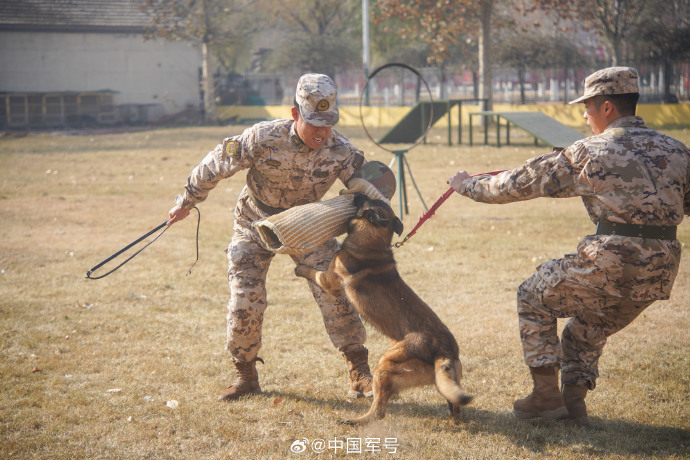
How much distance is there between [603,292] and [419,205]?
7937mm

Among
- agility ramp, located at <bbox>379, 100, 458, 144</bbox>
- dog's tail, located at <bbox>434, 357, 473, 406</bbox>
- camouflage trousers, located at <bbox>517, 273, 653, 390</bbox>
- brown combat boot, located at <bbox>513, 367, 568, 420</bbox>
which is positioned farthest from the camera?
agility ramp, located at <bbox>379, 100, 458, 144</bbox>

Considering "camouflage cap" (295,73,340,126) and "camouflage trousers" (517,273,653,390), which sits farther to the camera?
"camouflage cap" (295,73,340,126)

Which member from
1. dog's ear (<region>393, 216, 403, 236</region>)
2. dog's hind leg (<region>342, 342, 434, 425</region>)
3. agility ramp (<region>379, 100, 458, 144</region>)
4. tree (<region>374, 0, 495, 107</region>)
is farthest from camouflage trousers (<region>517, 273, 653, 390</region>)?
tree (<region>374, 0, 495, 107</region>)

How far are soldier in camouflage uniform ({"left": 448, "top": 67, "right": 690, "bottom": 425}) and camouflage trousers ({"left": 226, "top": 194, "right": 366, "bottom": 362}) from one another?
1.26 m

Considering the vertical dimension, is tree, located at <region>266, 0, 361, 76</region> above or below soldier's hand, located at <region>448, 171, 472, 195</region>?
above

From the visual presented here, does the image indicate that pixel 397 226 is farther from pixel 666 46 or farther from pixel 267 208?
pixel 666 46

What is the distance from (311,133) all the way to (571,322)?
2056 mm

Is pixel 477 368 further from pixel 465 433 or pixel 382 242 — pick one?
pixel 382 242

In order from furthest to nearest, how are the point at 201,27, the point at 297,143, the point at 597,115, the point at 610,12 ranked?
the point at 201,27, the point at 610,12, the point at 297,143, the point at 597,115

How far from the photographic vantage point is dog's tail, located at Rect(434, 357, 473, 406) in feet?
10.6

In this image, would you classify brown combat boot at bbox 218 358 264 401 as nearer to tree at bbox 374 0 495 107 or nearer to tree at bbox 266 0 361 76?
tree at bbox 374 0 495 107

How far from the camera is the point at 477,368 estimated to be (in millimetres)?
4918

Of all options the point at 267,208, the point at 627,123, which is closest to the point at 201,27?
the point at 267,208

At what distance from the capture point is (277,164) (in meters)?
4.34
